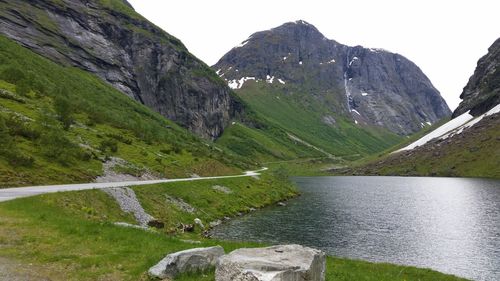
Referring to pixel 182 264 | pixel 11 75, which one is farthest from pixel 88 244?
pixel 11 75

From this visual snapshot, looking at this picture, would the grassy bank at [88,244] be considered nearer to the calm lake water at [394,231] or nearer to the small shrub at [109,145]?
the calm lake water at [394,231]

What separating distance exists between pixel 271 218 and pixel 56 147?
4275 centimetres

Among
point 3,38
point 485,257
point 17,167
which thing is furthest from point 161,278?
point 3,38

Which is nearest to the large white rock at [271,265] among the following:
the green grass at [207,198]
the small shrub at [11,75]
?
the green grass at [207,198]

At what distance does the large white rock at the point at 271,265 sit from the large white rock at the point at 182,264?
322 centimetres

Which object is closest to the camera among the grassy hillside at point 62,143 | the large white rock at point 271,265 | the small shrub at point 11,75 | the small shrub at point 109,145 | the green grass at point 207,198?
the large white rock at point 271,265

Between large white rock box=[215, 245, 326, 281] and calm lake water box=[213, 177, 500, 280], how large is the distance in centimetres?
3706

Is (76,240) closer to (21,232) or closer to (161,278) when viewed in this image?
(21,232)

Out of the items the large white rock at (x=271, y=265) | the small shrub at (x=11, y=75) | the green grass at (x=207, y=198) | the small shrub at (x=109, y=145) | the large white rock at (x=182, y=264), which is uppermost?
the small shrub at (x=11, y=75)

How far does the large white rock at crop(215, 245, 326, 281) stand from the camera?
45.7ft

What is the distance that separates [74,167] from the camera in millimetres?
65438

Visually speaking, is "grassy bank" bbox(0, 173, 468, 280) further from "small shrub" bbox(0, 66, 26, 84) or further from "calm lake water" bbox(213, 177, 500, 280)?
"small shrub" bbox(0, 66, 26, 84)

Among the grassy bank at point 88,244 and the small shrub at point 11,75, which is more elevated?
the small shrub at point 11,75

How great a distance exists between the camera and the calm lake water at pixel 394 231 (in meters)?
50.8
